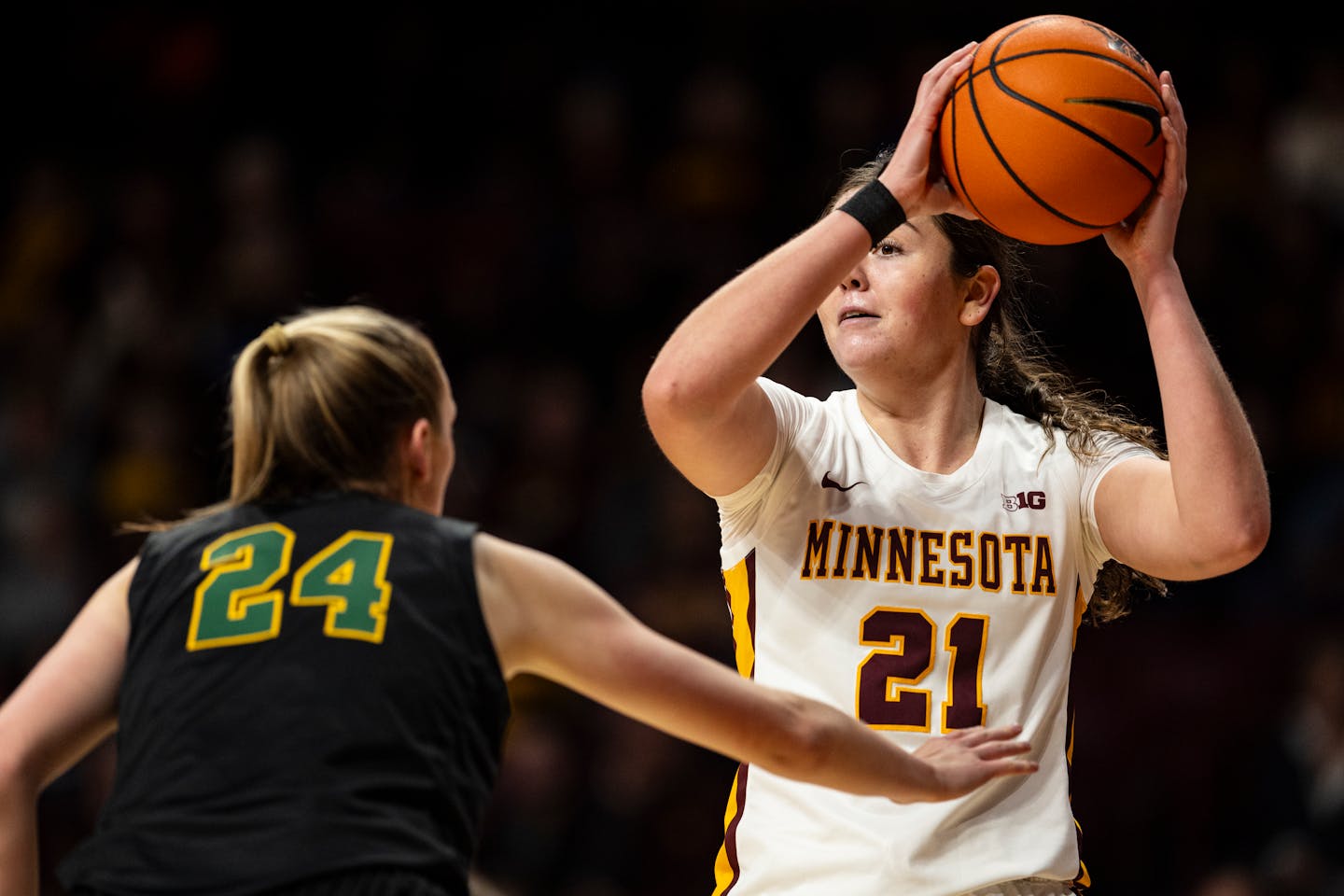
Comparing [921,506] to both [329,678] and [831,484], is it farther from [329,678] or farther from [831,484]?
[329,678]

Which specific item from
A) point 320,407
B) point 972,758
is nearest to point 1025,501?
point 972,758

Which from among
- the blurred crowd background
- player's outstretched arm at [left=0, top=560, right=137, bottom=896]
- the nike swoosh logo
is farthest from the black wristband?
the blurred crowd background

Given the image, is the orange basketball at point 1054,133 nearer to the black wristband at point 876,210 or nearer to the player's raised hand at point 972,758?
the black wristband at point 876,210

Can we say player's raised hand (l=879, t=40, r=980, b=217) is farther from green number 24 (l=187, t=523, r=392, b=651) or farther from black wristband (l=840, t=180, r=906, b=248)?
green number 24 (l=187, t=523, r=392, b=651)

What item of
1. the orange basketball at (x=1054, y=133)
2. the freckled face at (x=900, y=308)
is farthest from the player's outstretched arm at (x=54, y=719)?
the orange basketball at (x=1054, y=133)

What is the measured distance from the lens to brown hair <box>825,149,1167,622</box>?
13.1 feet

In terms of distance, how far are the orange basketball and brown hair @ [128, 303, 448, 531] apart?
138cm

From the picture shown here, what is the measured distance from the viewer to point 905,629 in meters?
3.62

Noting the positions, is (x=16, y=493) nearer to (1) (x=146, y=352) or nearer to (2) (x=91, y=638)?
(1) (x=146, y=352)

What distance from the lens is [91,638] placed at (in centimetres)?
289

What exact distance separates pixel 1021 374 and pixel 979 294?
33cm

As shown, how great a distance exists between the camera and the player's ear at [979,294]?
400cm

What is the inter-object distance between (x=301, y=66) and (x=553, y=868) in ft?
21.4

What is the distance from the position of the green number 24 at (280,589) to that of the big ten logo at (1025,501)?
165 cm
